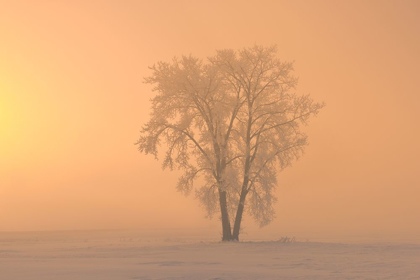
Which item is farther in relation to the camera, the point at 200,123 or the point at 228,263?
the point at 200,123

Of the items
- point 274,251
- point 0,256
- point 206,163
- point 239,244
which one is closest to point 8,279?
point 0,256

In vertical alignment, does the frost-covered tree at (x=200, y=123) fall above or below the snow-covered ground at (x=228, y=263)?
above

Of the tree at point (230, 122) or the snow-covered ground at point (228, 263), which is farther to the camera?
the tree at point (230, 122)

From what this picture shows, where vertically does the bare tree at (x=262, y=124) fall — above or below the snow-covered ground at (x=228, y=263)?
above

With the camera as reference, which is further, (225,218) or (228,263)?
(225,218)

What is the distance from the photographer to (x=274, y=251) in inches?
1054

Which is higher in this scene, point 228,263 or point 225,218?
point 225,218

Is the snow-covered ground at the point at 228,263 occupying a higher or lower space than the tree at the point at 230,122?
lower

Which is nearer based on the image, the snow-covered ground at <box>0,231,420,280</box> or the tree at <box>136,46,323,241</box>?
the snow-covered ground at <box>0,231,420,280</box>

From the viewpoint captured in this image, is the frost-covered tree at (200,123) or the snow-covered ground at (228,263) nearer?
the snow-covered ground at (228,263)

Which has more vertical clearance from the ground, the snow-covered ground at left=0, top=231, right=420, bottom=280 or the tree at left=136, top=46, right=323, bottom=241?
the tree at left=136, top=46, right=323, bottom=241

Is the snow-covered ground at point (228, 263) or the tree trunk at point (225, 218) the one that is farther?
the tree trunk at point (225, 218)

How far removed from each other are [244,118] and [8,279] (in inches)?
892

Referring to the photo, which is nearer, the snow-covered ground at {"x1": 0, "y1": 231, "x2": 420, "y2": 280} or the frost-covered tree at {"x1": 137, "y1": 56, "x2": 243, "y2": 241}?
the snow-covered ground at {"x1": 0, "y1": 231, "x2": 420, "y2": 280}
